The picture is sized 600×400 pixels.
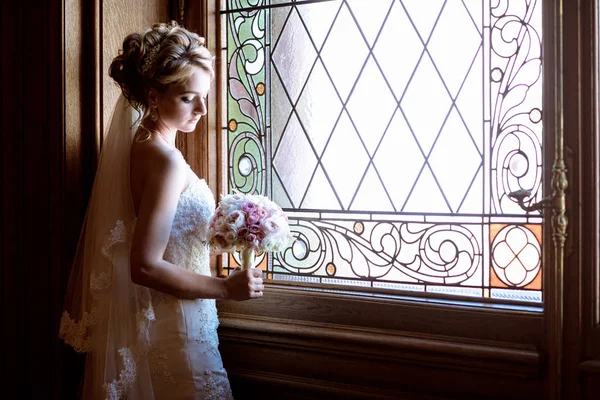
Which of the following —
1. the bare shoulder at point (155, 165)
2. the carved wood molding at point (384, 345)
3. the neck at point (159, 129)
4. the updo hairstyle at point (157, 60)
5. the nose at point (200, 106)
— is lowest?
the carved wood molding at point (384, 345)

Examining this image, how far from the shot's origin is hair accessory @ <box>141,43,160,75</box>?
80.0 inches

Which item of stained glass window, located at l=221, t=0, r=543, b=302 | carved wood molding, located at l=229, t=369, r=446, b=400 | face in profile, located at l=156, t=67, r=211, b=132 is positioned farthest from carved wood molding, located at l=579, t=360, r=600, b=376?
face in profile, located at l=156, t=67, r=211, b=132

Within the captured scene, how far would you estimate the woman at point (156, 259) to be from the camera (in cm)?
200

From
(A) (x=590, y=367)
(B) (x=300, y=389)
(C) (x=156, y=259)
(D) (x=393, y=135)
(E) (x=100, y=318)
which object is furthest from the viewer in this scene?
(B) (x=300, y=389)

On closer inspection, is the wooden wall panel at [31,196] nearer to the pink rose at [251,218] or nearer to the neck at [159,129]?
the neck at [159,129]

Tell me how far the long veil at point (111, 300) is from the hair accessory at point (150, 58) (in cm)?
19

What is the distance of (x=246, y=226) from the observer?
6.47ft

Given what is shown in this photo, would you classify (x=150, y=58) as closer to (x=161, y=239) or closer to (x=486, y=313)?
(x=161, y=239)

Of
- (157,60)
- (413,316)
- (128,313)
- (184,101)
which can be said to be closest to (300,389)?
(413,316)

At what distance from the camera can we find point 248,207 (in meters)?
1.99

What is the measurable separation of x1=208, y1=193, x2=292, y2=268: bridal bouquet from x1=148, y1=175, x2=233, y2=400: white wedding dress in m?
0.11

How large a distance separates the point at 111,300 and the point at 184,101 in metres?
0.65

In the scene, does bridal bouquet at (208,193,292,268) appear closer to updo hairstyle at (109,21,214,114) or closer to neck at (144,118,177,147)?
neck at (144,118,177,147)

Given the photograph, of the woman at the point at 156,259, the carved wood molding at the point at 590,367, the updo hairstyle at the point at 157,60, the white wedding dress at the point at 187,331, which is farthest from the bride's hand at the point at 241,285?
the carved wood molding at the point at 590,367
